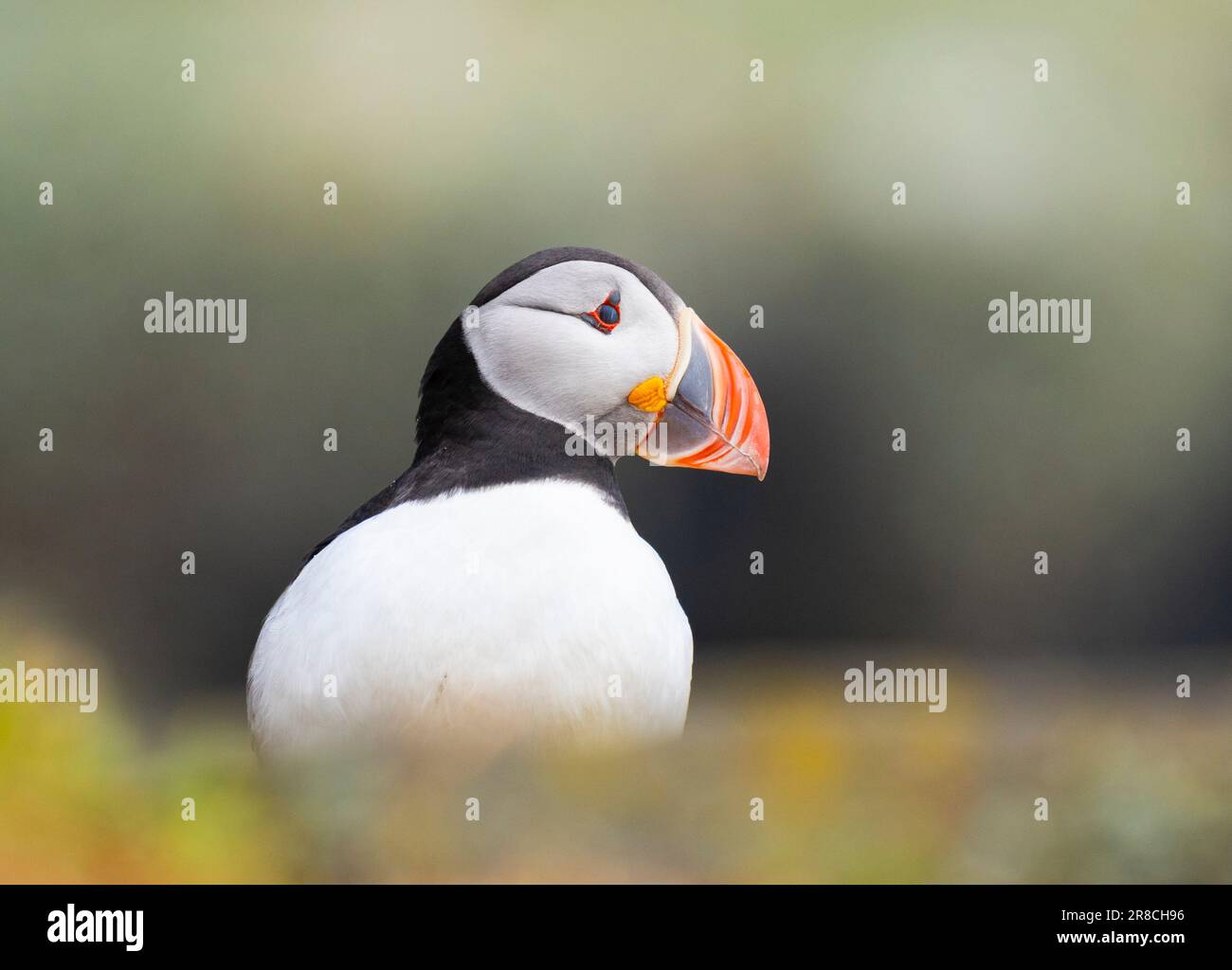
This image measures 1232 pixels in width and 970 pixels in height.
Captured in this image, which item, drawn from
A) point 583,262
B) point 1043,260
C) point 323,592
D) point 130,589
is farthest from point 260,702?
point 1043,260

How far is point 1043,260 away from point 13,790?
16.0 feet

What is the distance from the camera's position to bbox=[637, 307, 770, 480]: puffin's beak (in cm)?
279

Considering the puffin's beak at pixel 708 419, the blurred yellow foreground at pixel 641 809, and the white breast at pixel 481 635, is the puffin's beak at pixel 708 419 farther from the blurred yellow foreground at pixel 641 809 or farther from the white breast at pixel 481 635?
the blurred yellow foreground at pixel 641 809

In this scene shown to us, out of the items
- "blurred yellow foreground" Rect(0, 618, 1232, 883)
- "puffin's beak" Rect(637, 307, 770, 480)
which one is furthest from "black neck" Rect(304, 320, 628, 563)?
"blurred yellow foreground" Rect(0, 618, 1232, 883)

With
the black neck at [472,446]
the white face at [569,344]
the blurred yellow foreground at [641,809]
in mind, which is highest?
the white face at [569,344]

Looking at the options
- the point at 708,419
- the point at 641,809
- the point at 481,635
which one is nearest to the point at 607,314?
the point at 708,419

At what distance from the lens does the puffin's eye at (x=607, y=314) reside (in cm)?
271

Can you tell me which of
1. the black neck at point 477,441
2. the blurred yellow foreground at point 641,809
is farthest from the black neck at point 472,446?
the blurred yellow foreground at point 641,809

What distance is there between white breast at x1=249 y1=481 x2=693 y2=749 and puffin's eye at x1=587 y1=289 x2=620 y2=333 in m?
0.37

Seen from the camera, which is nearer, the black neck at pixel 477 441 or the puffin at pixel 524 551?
the puffin at pixel 524 551

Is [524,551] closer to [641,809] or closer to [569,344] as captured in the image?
[569,344]

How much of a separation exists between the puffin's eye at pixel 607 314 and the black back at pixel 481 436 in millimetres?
78

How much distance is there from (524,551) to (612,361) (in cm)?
47

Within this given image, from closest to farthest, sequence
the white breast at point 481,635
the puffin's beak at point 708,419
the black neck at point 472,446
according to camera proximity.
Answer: the white breast at point 481,635
the black neck at point 472,446
the puffin's beak at point 708,419
